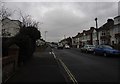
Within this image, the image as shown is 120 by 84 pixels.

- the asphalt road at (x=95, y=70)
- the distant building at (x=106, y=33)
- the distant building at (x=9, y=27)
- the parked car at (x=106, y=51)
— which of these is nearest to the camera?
the asphalt road at (x=95, y=70)

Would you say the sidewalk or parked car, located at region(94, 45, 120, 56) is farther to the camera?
parked car, located at region(94, 45, 120, 56)

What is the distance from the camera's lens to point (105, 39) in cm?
6712

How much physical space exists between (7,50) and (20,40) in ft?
5.72

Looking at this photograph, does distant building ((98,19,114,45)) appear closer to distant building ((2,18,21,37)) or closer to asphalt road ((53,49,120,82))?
distant building ((2,18,21,37))

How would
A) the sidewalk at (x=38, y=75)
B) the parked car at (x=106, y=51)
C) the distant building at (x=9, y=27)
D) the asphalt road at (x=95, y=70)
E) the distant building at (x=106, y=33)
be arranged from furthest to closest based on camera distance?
the distant building at (x=106, y=33) < the distant building at (x=9, y=27) < the parked car at (x=106, y=51) < the asphalt road at (x=95, y=70) < the sidewalk at (x=38, y=75)

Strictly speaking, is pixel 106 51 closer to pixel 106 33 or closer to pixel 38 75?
pixel 38 75

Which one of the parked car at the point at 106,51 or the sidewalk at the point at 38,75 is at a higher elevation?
the parked car at the point at 106,51

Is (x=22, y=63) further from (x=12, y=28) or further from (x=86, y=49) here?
(x=12, y=28)

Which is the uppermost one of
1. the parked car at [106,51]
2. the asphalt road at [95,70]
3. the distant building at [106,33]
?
the distant building at [106,33]

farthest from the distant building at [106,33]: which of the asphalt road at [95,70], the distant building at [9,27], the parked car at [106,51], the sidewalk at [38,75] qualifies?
the sidewalk at [38,75]

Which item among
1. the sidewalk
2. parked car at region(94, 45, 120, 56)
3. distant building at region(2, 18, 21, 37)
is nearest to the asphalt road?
the sidewalk

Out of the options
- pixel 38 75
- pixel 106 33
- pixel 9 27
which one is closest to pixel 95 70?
pixel 38 75

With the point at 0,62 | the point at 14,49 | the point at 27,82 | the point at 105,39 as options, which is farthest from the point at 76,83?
the point at 105,39

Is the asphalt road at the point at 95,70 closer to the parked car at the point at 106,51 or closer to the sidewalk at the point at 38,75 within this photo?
the sidewalk at the point at 38,75
